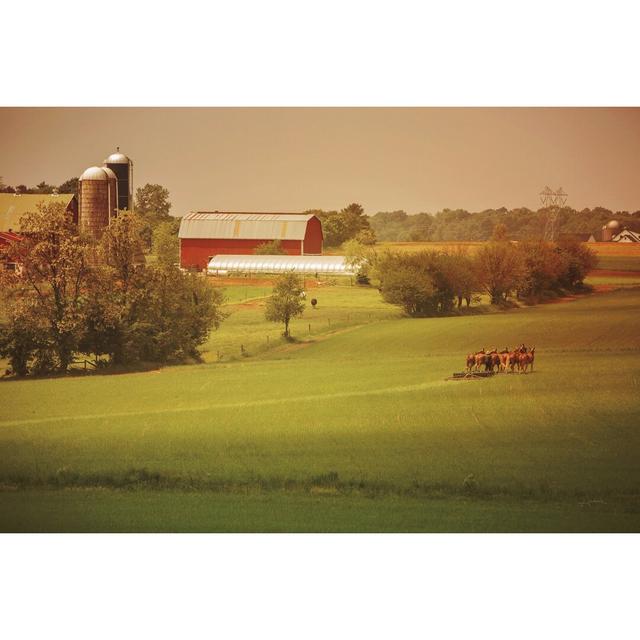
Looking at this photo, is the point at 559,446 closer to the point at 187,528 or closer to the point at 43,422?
the point at 187,528

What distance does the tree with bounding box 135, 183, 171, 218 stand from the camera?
934 cm

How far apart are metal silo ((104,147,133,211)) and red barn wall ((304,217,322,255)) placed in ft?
5.87

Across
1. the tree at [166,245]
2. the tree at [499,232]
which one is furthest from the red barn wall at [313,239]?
the tree at [499,232]

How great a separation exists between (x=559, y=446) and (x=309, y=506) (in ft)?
7.82

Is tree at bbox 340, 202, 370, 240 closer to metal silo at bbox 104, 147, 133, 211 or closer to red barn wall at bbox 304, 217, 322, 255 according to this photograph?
red barn wall at bbox 304, 217, 322, 255

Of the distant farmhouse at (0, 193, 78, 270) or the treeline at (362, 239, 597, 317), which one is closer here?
the distant farmhouse at (0, 193, 78, 270)

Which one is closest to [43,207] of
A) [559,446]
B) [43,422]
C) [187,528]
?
Result: [43,422]

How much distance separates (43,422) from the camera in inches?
348

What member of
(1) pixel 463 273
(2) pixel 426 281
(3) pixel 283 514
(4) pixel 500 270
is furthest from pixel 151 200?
(4) pixel 500 270

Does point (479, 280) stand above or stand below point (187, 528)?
above

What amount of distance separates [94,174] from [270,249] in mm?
1912

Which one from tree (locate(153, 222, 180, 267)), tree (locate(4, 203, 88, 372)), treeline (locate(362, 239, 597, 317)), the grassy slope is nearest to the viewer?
the grassy slope

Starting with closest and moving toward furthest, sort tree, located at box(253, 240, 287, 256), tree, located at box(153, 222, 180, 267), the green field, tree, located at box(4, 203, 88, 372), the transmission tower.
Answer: the green field
tree, located at box(4, 203, 88, 372)
the transmission tower
tree, located at box(153, 222, 180, 267)
tree, located at box(253, 240, 287, 256)

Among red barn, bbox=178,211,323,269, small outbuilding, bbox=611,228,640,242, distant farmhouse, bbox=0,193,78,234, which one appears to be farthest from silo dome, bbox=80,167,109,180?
small outbuilding, bbox=611,228,640,242
